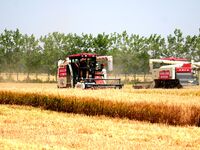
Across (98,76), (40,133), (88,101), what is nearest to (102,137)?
(40,133)

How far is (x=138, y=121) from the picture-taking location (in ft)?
35.5

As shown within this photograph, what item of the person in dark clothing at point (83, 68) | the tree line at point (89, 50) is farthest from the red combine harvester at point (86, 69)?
the tree line at point (89, 50)

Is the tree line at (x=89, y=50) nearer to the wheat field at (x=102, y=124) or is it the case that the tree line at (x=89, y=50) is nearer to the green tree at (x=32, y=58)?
the green tree at (x=32, y=58)

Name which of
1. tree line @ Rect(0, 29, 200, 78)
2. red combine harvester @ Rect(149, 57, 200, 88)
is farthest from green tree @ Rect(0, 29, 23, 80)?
red combine harvester @ Rect(149, 57, 200, 88)

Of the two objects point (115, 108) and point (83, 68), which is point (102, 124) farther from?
point (83, 68)

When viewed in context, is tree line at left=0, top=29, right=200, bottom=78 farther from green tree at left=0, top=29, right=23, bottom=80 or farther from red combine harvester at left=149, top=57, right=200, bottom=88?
red combine harvester at left=149, top=57, right=200, bottom=88

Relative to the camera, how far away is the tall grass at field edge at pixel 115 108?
1036 cm

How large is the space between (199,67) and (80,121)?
1345cm

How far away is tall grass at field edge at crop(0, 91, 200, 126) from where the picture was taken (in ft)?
34.0

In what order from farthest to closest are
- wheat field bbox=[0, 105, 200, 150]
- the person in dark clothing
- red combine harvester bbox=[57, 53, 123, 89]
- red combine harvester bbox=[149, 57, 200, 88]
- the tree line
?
the tree line
red combine harvester bbox=[149, 57, 200, 88]
the person in dark clothing
red combine harvester bbox=[57, 53, 123, 89]
wheat field bbox=[0, 105, 200, 150]

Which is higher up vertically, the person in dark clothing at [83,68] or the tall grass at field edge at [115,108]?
the person in dark clothing at [83,68]

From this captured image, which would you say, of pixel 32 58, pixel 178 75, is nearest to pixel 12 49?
pixel 32 58

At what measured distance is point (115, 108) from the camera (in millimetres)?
12000

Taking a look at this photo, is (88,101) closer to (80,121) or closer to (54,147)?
(80,121)
